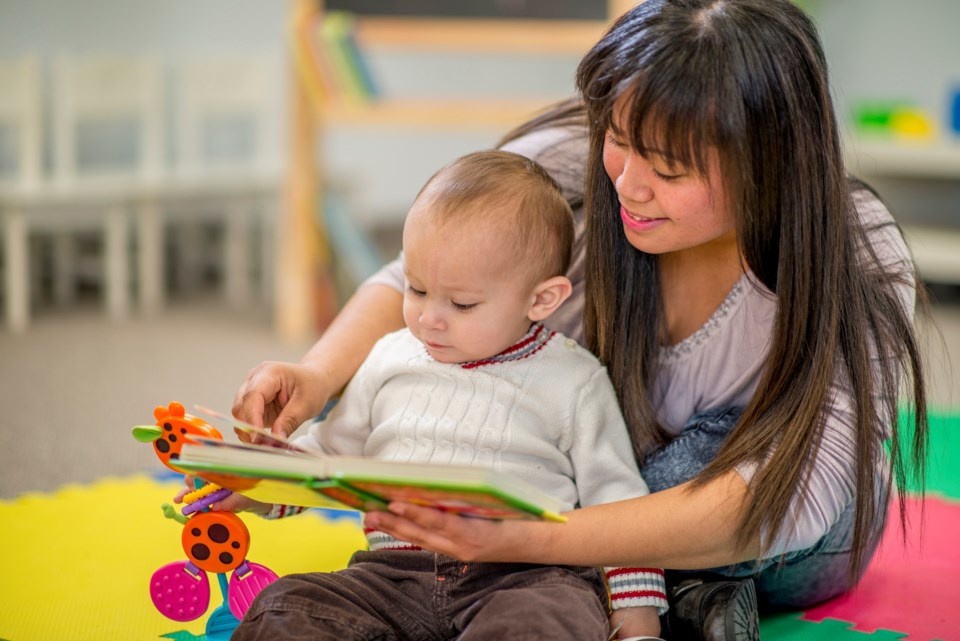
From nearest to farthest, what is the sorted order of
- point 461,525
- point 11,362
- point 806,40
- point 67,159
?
point 461,525 → point 806,40 → point 11,362 → point 67,159

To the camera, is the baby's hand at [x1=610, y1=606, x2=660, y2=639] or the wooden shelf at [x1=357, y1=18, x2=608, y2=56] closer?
the baby's hand at [x1=610, y1=606, x2=660, y2=639]

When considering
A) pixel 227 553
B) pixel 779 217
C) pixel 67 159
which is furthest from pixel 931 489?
pixel 67 159

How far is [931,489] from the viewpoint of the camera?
1.86 m

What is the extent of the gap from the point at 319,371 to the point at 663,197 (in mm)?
404

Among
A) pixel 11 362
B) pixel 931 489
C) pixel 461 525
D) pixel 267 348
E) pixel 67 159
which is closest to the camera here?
pixel 461 525

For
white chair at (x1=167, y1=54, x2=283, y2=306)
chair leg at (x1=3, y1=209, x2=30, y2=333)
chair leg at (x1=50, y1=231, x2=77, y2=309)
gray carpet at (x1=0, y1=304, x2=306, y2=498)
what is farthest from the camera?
white chair at (x1=167, y1=54, x2=283, y2=306)

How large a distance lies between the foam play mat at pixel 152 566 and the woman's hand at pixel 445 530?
1.26 feet

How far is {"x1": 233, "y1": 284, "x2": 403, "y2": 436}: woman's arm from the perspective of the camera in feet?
3.62

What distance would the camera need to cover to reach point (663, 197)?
1063mm

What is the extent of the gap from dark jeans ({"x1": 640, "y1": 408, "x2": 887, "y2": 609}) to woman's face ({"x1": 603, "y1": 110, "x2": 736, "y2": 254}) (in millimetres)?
237

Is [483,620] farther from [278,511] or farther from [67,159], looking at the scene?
[67,159]

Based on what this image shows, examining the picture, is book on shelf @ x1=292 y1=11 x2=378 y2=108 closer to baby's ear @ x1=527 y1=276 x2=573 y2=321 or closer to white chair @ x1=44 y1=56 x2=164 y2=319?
white chair @ x1=44 y1=56 x2=164 y2=319

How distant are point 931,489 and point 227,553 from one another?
125 cm

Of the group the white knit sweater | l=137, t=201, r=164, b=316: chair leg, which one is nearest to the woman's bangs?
the white knit sweater
